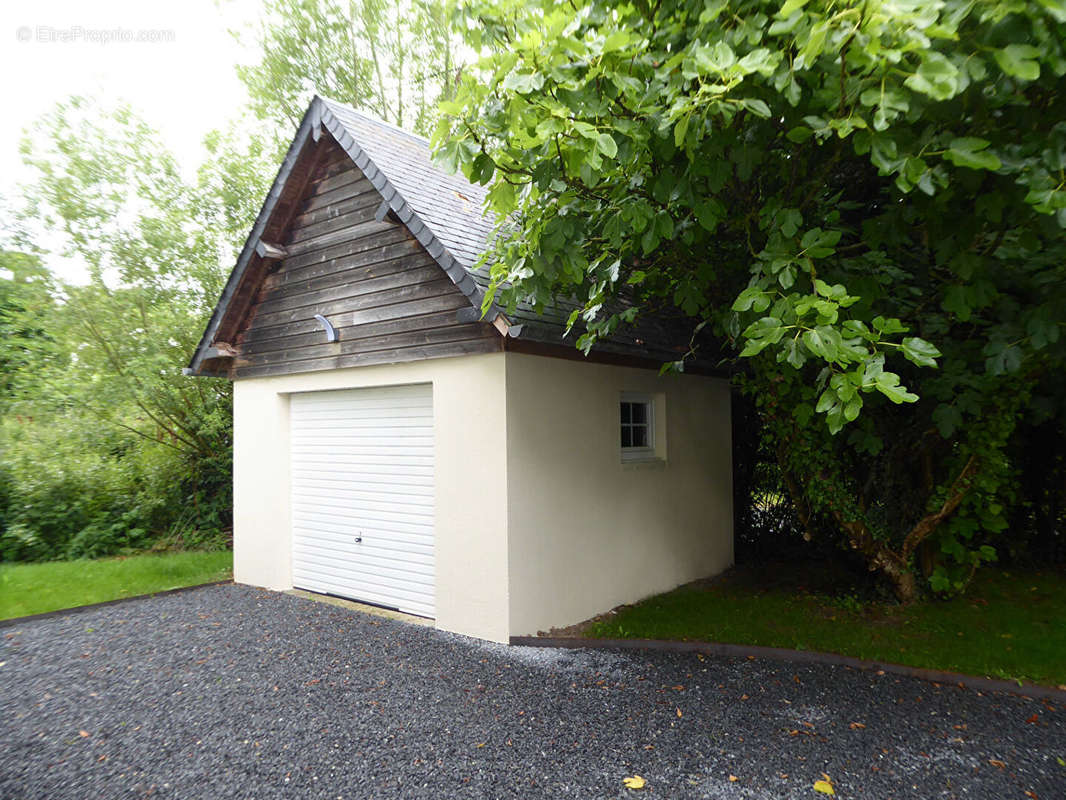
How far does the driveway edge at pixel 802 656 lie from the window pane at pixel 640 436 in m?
2.58

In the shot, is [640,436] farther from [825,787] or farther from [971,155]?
[971,155]

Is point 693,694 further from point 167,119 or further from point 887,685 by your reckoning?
point 167,119

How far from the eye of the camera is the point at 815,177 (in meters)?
4.87

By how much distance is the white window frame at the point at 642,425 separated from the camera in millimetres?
7602

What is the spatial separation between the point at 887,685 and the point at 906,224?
3538 mm

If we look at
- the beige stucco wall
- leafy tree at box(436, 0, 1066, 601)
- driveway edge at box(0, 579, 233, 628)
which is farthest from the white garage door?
leafy tree at box(436, 0, 1066, 601)

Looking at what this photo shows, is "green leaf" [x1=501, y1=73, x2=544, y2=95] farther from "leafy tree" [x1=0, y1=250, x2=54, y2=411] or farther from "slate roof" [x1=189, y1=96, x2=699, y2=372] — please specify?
"leafy tree" [x1=0, y1=250, x2=54, y2=411]

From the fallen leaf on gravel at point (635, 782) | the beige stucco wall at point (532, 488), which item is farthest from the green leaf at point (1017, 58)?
A: the beige stucco wall at point (532, 488)

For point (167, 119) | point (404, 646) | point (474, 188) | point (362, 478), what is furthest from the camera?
point (167, 119)

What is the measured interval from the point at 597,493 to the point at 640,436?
1.34 meters

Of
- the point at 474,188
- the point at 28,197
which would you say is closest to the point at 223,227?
the point at 28,197

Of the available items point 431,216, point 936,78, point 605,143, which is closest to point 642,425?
point 431,216

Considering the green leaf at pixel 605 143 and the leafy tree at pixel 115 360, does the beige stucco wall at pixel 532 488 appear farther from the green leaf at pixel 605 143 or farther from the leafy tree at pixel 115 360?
the leafy tree at pixel 115 360

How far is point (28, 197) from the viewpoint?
35.9ft
